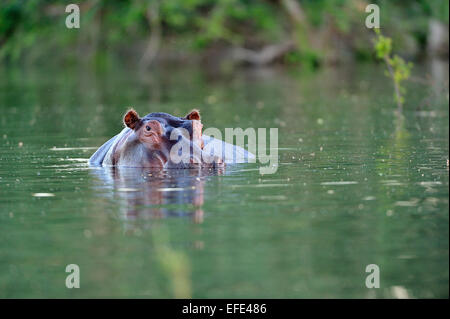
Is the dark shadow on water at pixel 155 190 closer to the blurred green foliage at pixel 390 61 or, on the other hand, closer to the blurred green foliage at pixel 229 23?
the blurred green foliage at pixel 390 61

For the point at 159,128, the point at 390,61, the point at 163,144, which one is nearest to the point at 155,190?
the point at 159,128

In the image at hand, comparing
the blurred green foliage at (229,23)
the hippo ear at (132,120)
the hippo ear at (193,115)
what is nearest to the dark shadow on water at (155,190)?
the hippo ear at (132,120)

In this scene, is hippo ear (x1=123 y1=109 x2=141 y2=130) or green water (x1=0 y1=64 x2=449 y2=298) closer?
green water (x1=0 y1=64 x2=449 y2=298)

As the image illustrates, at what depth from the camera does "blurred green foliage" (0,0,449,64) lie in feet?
107

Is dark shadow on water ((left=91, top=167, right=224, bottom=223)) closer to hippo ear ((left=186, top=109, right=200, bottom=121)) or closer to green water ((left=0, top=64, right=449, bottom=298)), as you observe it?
green water ((left=0, top=64, right=449, bottom=298))

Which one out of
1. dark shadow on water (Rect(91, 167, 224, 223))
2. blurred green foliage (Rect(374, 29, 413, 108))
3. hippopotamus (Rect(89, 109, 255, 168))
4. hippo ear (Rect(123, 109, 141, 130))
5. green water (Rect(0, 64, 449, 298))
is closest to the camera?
green water (Rect(0, 64, 449, 298))

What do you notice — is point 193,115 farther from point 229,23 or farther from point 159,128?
point 229,23

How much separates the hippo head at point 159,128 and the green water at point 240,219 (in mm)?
379

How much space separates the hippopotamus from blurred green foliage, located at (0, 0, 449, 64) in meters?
18.0

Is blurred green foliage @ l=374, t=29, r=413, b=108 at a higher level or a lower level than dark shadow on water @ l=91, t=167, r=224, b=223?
higher

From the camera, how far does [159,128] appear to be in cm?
1120

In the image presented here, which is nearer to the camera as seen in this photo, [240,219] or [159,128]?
[240,219]

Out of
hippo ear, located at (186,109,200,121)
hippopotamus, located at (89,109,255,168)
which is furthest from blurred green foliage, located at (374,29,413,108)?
hippo ear, located at (186,109,200,121)

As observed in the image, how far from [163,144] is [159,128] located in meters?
0.24
